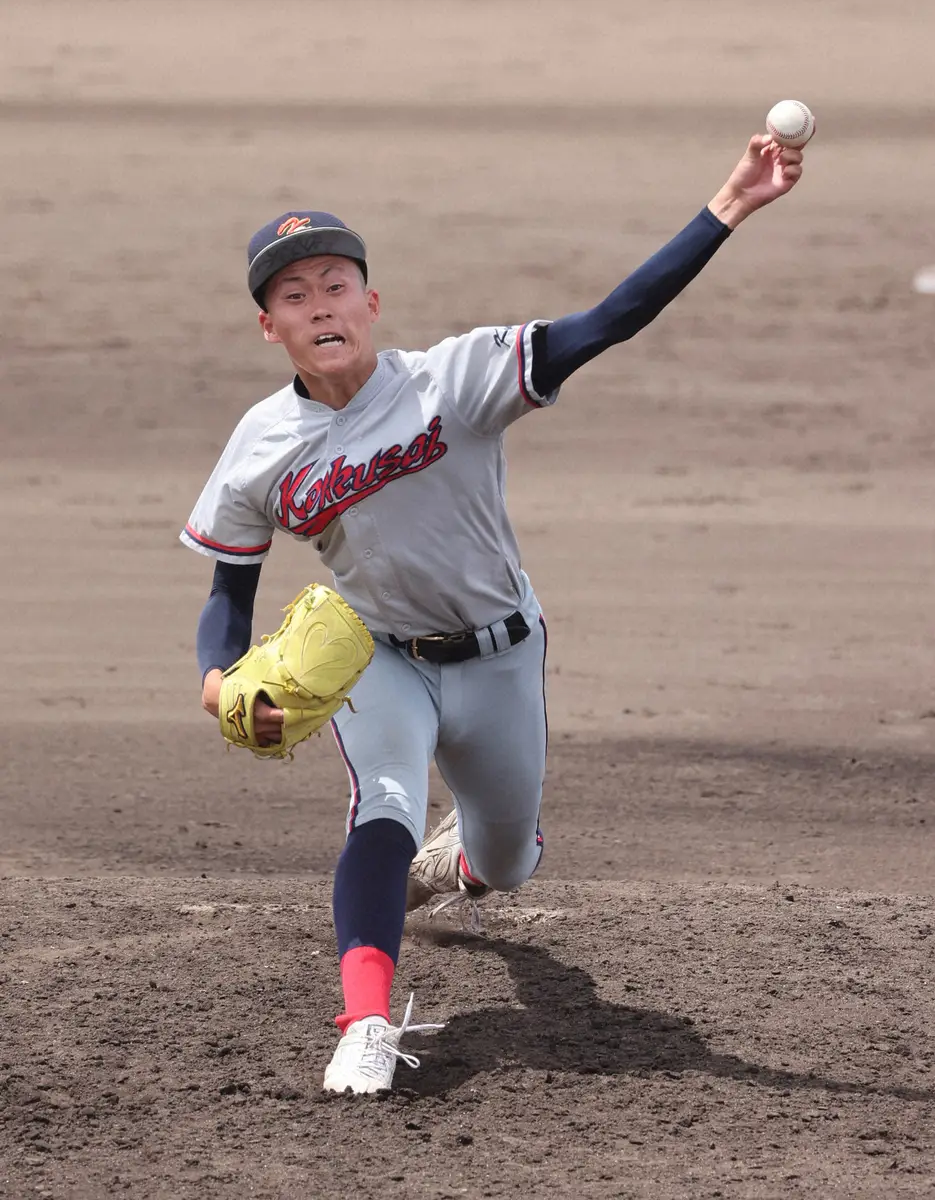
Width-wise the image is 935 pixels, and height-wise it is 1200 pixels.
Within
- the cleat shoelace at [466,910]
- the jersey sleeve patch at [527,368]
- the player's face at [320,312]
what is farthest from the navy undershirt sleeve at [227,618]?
the cleat shoelace at [466,910]

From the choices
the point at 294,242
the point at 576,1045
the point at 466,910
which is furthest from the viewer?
the point at 466,910

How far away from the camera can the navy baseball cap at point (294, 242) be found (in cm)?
366

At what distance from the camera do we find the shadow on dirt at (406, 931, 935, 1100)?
3.57 m

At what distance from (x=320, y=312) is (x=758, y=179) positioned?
3.12 feet

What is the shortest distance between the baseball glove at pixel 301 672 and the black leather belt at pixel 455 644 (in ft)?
0.94

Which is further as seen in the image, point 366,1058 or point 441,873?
point 441,873

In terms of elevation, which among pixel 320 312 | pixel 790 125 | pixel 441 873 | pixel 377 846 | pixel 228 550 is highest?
pixel 790 125

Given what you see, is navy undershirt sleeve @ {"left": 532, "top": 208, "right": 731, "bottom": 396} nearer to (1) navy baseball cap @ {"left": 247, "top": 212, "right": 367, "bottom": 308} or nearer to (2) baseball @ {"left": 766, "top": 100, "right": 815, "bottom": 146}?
(2) baseball @ {"left": 766, "top": 100, "right": 815, "bottom": 146}

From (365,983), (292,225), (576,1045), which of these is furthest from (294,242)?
(576,1045)

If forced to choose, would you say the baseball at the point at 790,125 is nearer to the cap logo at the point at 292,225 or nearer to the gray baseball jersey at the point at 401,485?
the gray baseball jersey at the point at 401,485

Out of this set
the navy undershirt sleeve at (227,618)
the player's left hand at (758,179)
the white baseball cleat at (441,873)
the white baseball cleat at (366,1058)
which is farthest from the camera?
the white baseball cleat at (441,873)

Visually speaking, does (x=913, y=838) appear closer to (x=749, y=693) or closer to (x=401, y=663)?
(x=749, y=693)

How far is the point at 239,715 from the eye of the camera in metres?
3.45

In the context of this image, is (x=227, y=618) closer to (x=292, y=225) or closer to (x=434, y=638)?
(x=434, y=638)
